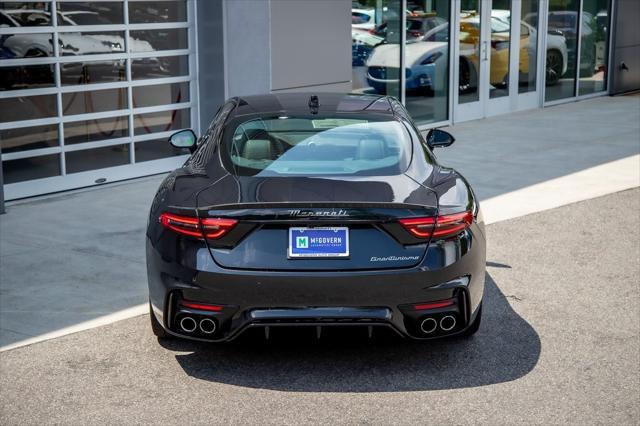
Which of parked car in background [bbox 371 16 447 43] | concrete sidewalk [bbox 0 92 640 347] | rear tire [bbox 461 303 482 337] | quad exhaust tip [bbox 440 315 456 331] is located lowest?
concrete sidewalk [bbox 0 92 640 347]

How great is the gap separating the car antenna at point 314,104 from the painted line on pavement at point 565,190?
11.1 ft

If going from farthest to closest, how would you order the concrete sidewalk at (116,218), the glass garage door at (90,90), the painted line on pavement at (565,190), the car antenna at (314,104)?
the glass garage door at (90,90), the painted line on pavement at (565,190), the concrete sidewalk at (116,218), the car antenna at (314,104)

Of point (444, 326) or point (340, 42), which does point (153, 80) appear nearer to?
point (340, 42)

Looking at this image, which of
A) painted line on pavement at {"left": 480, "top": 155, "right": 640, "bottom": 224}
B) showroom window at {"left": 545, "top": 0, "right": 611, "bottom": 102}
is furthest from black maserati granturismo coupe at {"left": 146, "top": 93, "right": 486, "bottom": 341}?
showroom window at {"left": 545, "top": 0, "right": 611, "bottom": 102}

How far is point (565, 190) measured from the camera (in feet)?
36.5

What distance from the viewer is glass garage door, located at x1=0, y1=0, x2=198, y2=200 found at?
10.8m

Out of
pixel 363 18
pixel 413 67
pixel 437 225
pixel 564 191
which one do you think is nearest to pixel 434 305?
pixel 437 225

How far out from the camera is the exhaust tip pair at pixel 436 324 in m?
5.44

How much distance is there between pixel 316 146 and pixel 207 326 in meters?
1.25

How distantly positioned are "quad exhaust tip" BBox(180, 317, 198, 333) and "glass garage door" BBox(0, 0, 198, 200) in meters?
5.71

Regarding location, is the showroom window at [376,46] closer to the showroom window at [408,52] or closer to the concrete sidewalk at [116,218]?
the showroom window at [408,52]

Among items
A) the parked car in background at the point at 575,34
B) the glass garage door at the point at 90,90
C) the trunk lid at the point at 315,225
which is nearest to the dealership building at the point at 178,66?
the glass garage door at the point at 90,90

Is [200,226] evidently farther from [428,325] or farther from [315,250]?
[428,325]

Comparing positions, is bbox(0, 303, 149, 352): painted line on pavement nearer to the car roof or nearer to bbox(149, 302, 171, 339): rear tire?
bbox(149, 302, 171, 339): rear tire
